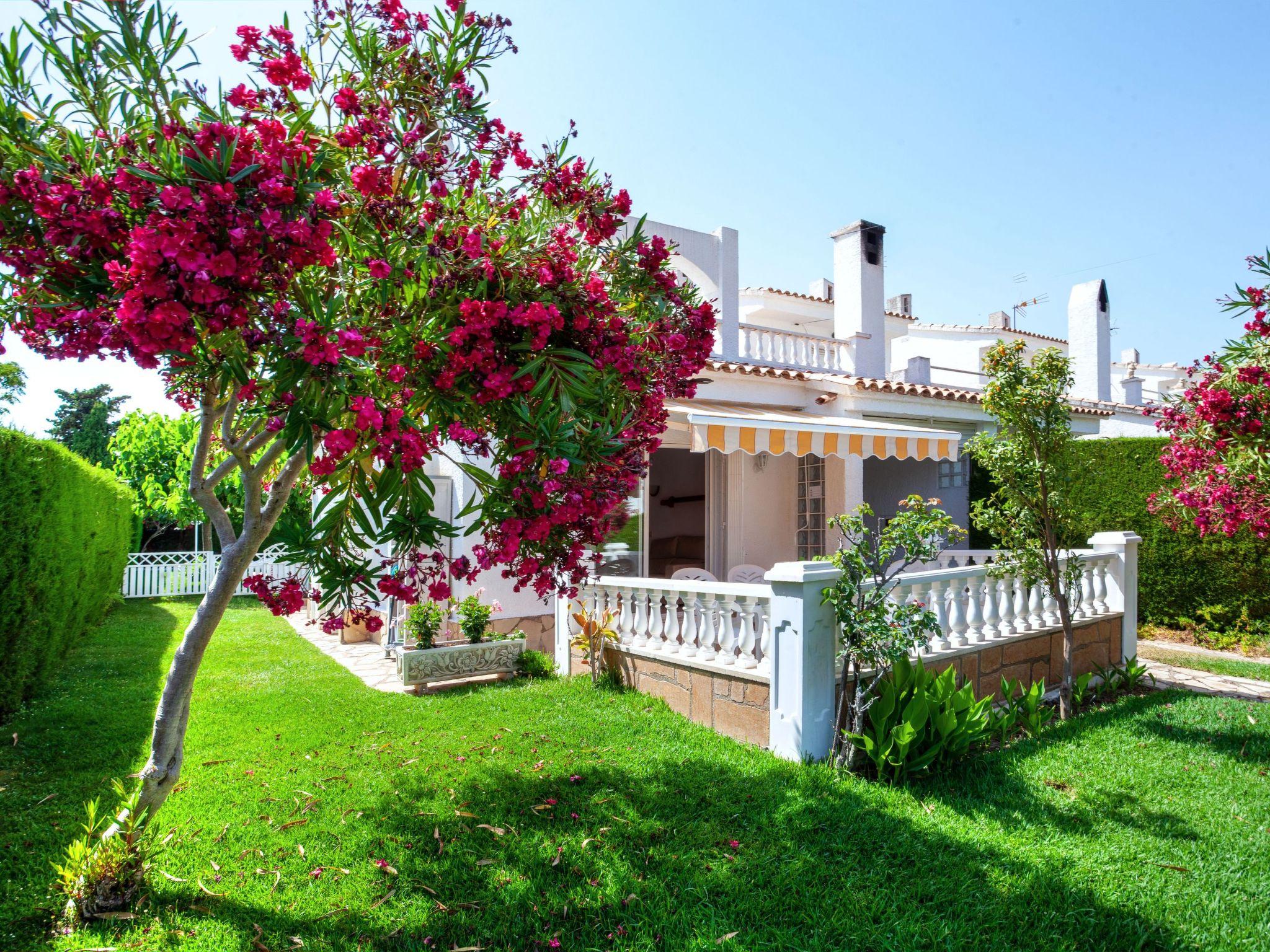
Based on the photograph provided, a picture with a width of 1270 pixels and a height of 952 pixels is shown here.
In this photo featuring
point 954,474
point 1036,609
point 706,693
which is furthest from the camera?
point 954,474

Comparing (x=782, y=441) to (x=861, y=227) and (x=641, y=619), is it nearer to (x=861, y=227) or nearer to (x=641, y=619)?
(x=641, y=619)

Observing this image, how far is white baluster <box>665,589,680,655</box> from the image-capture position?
35.7 feet

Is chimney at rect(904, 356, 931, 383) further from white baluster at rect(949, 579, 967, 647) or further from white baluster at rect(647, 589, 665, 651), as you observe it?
white baluster at rect(647, 589, 665, 651)

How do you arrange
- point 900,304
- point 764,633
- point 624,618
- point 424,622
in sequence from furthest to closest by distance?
point 900,304 < point 424,622 < point 624,618 < point 764,633

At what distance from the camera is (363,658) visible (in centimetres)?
1608

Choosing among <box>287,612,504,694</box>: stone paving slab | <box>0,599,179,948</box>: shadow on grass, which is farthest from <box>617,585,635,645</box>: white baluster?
<box>0,599,179,948</box>: shadow on grass

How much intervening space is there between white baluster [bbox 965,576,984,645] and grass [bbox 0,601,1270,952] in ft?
5.44

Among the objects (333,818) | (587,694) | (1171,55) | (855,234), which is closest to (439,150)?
(333,818)

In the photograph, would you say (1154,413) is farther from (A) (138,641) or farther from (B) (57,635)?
(A) (138,641)

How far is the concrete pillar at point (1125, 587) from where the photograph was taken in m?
13.4

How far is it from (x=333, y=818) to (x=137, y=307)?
553 centimetres

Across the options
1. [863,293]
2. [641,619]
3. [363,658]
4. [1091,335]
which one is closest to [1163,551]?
[863,293]

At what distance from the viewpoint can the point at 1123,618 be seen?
44.2 feet

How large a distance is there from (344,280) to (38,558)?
352 inches
